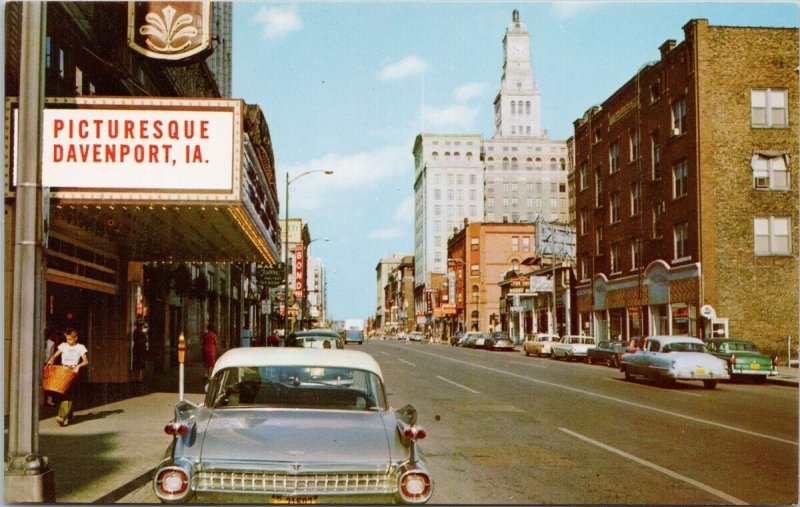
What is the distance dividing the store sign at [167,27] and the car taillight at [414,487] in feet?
45.3

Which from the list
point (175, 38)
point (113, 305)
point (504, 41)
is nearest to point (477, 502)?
point (175, 38)

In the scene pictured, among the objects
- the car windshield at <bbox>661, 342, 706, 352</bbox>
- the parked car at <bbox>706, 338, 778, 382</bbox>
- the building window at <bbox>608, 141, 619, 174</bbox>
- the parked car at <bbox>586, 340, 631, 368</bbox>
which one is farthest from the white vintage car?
the building window at <bbox>608, 141, 619, 174</bbox>

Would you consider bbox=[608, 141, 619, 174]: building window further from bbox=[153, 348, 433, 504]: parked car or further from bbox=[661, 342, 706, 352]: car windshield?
bbox=[153, 348, 433, 504]: parked car

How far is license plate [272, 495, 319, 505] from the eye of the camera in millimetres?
5492

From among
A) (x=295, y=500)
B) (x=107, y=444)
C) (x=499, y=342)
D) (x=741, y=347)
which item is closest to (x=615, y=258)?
(x=499, y=342)

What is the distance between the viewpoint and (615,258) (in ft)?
173

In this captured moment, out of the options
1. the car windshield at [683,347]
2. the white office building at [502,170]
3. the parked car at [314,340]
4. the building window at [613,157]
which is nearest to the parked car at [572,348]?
the building window at [613,157]

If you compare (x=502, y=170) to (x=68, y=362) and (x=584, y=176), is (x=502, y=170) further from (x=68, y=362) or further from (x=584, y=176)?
(x=68, y=362)

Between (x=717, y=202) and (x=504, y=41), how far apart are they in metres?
136

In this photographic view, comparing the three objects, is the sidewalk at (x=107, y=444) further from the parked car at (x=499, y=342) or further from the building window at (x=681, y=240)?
the parked car at (x=499, y=342)

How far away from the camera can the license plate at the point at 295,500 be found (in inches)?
216

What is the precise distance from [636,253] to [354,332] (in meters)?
38.1

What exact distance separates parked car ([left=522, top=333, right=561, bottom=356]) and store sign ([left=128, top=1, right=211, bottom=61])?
34809mm

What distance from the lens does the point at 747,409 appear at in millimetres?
17656
